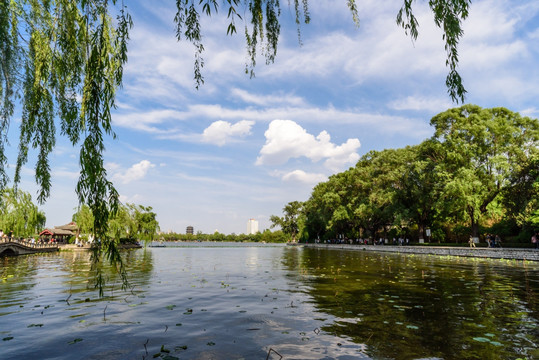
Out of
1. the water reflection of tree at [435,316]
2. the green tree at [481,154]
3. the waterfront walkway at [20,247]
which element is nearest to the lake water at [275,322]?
the water reflection of tree at [435,316]

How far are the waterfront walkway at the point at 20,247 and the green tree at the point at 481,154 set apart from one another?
46.2 meters

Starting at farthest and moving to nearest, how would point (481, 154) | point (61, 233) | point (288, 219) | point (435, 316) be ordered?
point (288, 219)
point (61, 233)
point (481, 154)
point (435, 316)

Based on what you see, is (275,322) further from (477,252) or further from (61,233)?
(61,233)

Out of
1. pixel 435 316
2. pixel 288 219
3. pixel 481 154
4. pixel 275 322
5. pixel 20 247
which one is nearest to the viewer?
pixel 275 322

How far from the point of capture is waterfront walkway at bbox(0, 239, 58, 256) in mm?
34188

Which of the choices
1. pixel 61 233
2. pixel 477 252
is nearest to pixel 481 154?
pixel 477 252

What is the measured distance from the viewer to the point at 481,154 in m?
33.4

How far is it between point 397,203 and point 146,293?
39219 mm

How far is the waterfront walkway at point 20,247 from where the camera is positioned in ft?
112

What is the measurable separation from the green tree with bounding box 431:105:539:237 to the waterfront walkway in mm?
46226

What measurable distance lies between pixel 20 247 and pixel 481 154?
5352cm

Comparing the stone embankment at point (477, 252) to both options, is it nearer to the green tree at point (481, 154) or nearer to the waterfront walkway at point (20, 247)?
the green tree at point (481, 154)

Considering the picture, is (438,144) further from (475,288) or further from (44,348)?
(44,348)

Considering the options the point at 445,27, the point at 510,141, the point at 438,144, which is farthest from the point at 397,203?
the point at 445,27
